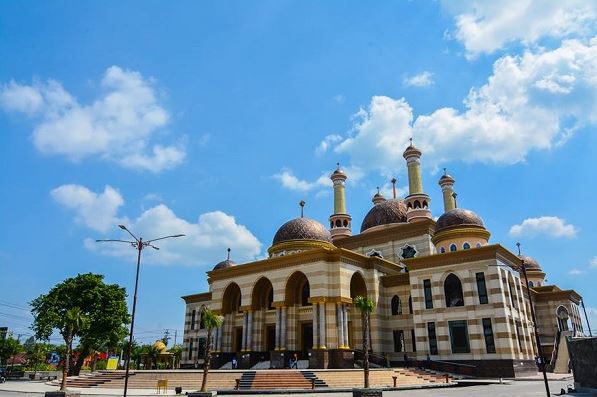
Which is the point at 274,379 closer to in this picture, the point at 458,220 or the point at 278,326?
the point at 278,326

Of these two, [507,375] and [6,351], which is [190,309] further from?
[507,375]

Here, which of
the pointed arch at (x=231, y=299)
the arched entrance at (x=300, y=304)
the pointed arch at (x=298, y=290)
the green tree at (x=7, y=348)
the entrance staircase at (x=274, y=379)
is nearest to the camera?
the entrance staircase at (x=274, y=379)

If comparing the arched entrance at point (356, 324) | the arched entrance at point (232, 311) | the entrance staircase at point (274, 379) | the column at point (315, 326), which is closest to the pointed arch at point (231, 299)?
the arched entrance at point (232, 311)

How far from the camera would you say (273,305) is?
136 feet

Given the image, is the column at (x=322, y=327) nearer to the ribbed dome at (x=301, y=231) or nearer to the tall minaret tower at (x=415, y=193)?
the ribbed dome at (x=301, y=231)

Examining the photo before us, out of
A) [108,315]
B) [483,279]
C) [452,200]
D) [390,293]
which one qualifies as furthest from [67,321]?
[452,200]

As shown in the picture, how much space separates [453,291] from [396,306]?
6079 millimetres

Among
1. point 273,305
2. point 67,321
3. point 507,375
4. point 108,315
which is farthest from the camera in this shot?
point 108,315

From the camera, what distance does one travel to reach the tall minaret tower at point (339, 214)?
56.8 meters

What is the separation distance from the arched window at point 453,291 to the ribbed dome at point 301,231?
14.2m

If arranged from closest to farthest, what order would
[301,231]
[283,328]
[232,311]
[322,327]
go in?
[322,327]
[283,328]
[232,311]
[301,231]

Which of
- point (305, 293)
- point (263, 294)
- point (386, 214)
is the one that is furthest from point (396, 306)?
point (386, 214)

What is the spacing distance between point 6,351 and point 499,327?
66527 millimetres

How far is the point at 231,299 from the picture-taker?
47219 mm
